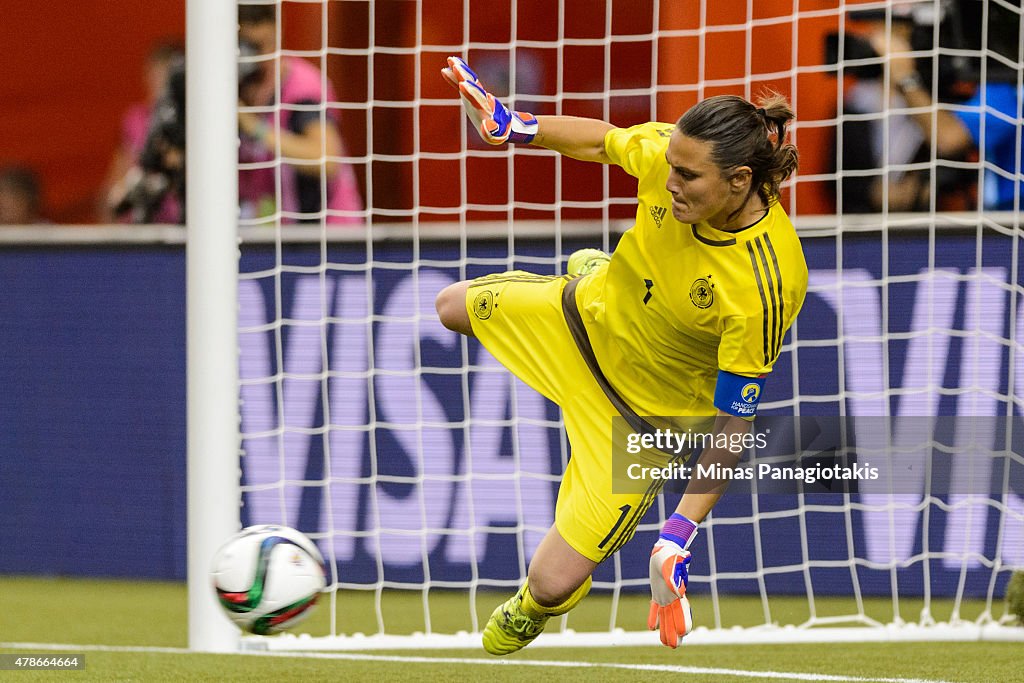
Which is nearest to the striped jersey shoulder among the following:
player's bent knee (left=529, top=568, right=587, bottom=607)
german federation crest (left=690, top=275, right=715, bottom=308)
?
german federation crest (left=690, top=275, right=715, bottom=308)

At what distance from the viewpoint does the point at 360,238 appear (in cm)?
689

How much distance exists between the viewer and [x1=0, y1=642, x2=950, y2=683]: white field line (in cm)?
488

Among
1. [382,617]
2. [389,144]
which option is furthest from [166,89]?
[382,617]

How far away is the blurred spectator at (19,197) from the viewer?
10.6 metres

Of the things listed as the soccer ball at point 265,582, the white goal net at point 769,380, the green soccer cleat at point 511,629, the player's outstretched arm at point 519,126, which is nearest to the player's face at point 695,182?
the player's outstretched arm at point 519,126

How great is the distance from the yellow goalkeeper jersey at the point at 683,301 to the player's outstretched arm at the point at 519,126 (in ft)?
0.21

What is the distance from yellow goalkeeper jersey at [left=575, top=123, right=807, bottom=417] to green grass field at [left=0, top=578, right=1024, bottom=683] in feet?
3.37

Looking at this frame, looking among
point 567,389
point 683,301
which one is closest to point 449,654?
→ point 567,389

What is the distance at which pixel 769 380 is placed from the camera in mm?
→ 6711

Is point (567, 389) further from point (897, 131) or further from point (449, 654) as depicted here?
point (897, 131)

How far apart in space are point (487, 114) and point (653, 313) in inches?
29.7

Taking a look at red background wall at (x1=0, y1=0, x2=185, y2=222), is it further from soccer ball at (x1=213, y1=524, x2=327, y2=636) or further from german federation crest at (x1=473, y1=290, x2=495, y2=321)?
soccer ball at (x1=213, y1=524, x2=327, y2=636)

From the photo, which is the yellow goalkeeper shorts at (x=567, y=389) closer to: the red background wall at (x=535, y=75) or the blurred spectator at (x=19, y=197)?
the red background wall at (x=535, y=75)

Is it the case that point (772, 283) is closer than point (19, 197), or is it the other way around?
point (772, 283)
